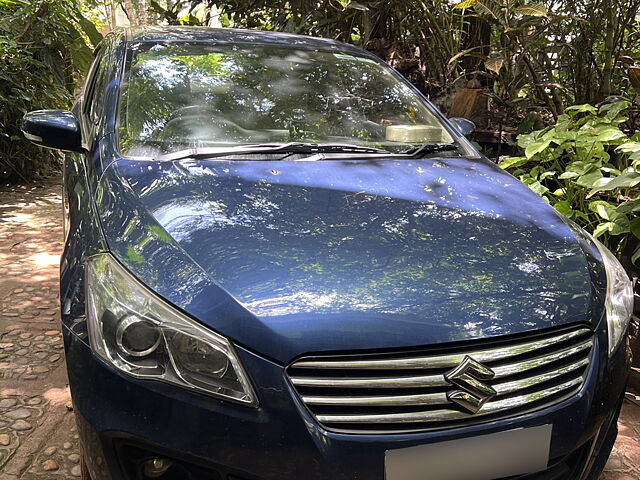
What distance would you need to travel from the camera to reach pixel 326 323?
1247 millimetres

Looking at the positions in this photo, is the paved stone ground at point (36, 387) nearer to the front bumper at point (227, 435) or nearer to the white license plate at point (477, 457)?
the front bumper at point (227, 435)

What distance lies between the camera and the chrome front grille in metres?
1.22

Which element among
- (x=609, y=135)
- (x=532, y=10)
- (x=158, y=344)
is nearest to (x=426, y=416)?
(x=158, y=344)

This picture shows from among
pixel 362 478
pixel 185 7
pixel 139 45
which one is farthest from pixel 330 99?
pixel 185 7

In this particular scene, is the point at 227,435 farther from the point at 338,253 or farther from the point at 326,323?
the point at 338,253

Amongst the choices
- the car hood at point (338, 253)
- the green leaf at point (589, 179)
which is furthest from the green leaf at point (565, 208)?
the car hood at point (338, 253)

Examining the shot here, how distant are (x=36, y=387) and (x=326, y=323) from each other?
1737 mm

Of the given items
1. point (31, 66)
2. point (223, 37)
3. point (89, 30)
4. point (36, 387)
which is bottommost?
point (36, 387)

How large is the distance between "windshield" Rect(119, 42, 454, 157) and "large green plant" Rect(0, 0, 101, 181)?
12.5 feet

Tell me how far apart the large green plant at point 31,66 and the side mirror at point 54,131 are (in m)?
3.90

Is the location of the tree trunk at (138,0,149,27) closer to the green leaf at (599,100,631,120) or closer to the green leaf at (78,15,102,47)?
the green leaf at (78,15,102,47)

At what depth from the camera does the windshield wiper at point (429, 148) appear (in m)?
2.24

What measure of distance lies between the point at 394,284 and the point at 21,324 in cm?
240

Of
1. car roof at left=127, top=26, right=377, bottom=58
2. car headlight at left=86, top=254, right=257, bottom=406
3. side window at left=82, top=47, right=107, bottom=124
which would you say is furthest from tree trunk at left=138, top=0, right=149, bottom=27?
car headlight at left=86, top=254, right=257, bottom=406
